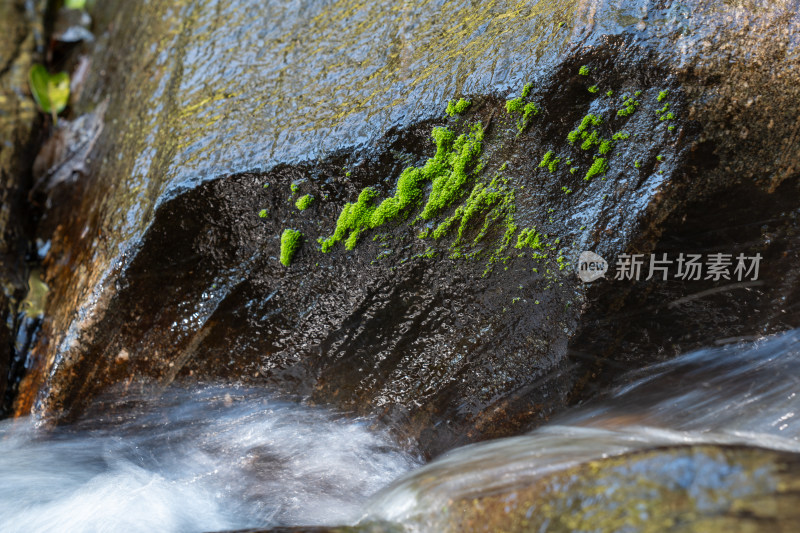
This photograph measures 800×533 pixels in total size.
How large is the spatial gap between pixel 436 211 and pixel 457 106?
480 millimetres

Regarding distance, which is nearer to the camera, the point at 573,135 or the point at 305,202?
the point at 573,135

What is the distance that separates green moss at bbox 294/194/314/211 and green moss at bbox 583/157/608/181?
1286 millimetres

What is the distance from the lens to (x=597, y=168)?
2.51m

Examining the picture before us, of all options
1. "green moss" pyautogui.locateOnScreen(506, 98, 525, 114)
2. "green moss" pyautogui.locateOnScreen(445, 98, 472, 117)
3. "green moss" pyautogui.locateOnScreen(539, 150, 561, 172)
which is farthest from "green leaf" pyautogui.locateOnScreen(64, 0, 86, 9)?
"green moss" pyautogui.locateOnScreen(539, 150, 561, 172)

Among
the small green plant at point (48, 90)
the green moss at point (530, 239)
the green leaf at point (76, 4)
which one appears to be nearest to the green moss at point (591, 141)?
the green moss at point (530, 239)

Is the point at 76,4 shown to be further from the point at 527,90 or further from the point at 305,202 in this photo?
the point at 527,90

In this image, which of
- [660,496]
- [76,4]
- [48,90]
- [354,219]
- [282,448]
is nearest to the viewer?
[660,496]

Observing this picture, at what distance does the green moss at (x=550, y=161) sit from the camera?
8.25ft

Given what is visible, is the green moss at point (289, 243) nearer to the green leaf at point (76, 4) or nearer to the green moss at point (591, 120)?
the green moss at point (591, 120)

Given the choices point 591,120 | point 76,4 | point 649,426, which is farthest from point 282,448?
point 76,4

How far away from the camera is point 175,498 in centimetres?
303

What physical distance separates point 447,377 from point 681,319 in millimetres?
1178

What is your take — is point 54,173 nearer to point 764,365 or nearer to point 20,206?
point 20,206

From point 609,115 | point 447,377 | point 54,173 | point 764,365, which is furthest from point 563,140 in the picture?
point 54,173
